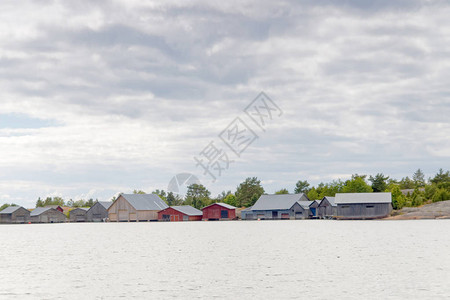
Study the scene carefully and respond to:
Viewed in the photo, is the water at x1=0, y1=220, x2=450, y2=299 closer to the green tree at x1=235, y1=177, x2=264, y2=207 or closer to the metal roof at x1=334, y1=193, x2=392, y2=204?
the metal roof at x1=334, y1=193, x2=392, y2=204

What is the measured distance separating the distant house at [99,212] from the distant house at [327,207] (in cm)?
6964

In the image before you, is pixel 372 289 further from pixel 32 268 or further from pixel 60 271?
pixel 32 268

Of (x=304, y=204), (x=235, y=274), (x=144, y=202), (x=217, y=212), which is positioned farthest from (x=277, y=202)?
(x=235, y=274)

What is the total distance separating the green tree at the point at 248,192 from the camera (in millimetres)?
181000

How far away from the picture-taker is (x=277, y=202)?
15188cm

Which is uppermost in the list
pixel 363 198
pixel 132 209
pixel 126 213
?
pixel 363 198

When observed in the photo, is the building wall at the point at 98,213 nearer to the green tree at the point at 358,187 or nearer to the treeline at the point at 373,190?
the treeline at the point at 373,190

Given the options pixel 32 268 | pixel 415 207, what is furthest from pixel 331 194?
pixel 32 268

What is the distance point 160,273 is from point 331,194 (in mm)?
140412

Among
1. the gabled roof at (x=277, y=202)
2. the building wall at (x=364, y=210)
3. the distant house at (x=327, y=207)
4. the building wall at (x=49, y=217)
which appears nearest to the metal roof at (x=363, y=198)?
the building wall at (x=364, y=210)

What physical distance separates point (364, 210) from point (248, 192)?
199 ft

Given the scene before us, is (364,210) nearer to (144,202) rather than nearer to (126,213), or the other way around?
(144,202)

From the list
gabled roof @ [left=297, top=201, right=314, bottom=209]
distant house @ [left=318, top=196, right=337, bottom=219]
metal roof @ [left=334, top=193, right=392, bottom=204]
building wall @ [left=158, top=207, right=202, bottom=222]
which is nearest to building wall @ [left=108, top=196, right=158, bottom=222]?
building wall @ [left=158, top=207, right=202, bottom=222]

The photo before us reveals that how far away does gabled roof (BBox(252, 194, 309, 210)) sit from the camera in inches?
5901
